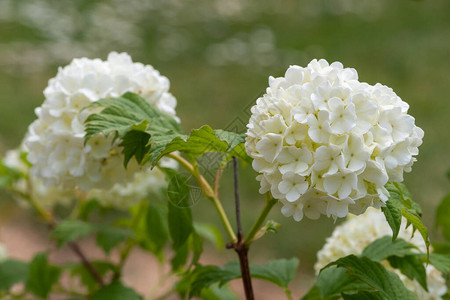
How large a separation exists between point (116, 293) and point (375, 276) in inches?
33.1

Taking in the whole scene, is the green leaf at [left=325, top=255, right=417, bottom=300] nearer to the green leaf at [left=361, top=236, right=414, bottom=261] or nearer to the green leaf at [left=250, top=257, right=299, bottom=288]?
the green leaf at [left=361, top=236, right=414, bottom=261]

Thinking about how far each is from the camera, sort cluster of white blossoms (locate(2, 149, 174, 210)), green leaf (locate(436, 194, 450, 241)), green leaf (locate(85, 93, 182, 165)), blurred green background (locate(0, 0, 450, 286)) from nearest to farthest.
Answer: green leaf (locate(85, 93, 182, 165)) < green leaf (locate(436, 194, 450, 241)) < cluster of white blossoms (locate(2, 149, 174, 210)) < blurred green background (locate(0, 0, 450, 286))

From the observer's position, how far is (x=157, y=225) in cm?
193

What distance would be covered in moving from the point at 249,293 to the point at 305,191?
40 cm

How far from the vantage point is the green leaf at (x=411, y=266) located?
54.3 inches

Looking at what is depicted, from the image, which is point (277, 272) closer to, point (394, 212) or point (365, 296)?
point (365, 296)

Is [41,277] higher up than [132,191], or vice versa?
[132,191]

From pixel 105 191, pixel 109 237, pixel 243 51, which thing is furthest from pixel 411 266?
A: pixel 243 51

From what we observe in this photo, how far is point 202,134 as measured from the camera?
3.82 feet

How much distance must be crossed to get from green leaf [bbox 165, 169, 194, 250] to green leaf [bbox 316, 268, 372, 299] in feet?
1.21

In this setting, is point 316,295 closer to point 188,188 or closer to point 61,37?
point 188,188

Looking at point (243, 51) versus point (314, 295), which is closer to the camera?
point (314, 295)

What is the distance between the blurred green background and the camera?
14.0ft

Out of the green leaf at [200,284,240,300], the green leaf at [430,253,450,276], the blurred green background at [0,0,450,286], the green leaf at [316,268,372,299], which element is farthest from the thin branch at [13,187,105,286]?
the blurred green background at [0,0,450,286]
